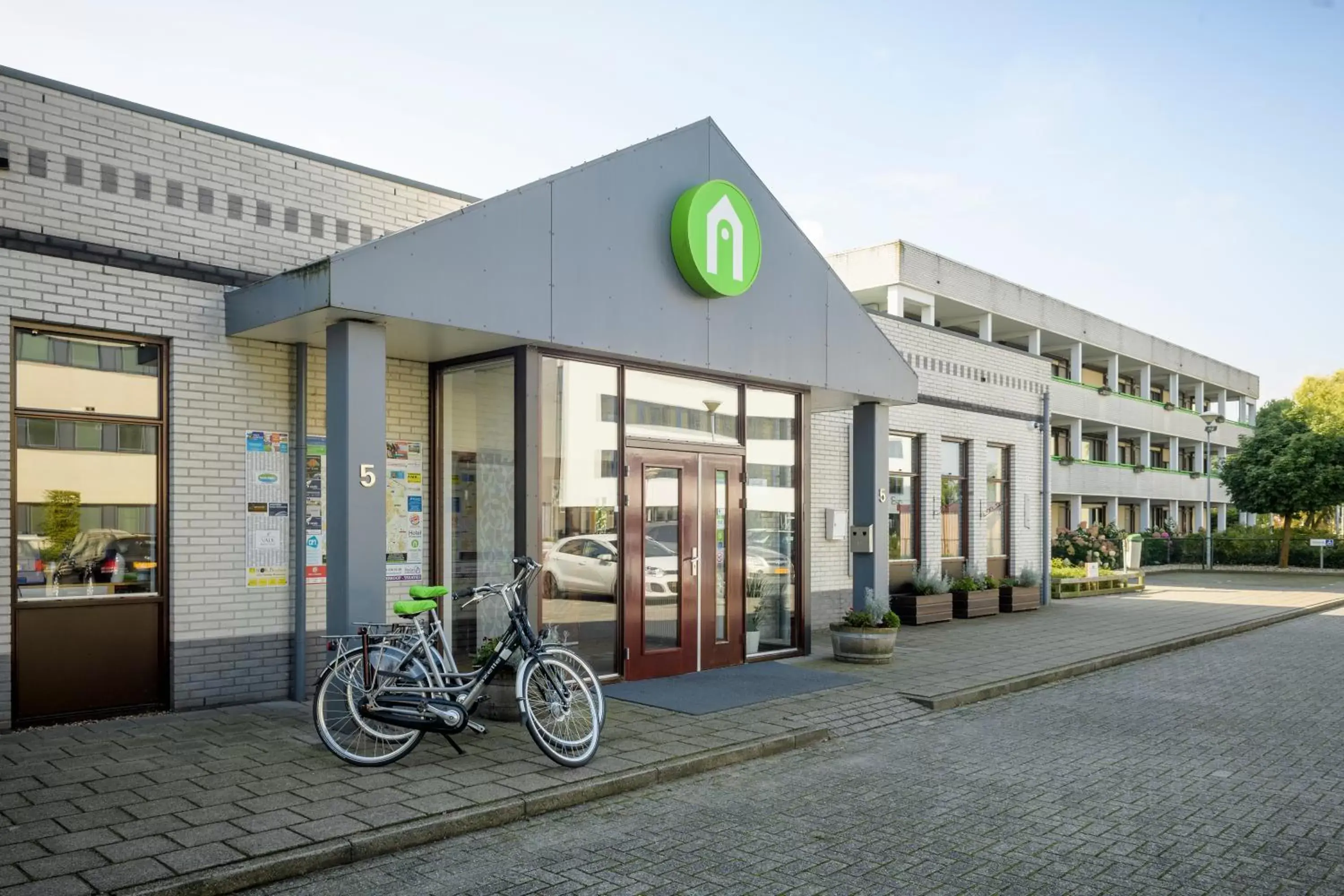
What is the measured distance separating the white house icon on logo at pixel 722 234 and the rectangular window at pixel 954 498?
28.7 feet

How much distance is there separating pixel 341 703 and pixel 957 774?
4288 millimetres

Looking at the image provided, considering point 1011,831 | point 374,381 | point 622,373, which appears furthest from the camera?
point 622,373

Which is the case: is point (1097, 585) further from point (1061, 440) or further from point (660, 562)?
point (660, 562)

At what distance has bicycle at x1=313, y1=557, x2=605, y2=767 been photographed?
679 cm

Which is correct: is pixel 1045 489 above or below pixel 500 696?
above

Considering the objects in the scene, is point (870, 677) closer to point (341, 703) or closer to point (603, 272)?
point (603, 272)

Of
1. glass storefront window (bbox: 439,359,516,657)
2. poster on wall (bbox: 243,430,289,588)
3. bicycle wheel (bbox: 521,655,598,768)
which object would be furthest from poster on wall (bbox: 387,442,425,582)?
bicycle wheel (bbox: 521,655,598,768)

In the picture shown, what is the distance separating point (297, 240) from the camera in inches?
360

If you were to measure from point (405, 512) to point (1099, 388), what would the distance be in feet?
107

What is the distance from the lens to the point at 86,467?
8.05m

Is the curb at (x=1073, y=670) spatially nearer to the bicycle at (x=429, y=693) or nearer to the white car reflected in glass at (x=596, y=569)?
the white car reflected in glass at (x=596, y=569)

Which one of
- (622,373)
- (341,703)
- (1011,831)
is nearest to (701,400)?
(622,373)

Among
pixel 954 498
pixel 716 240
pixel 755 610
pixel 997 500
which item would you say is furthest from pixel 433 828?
pixel 997 500

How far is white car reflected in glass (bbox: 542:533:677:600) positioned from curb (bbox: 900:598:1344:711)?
102 inches
